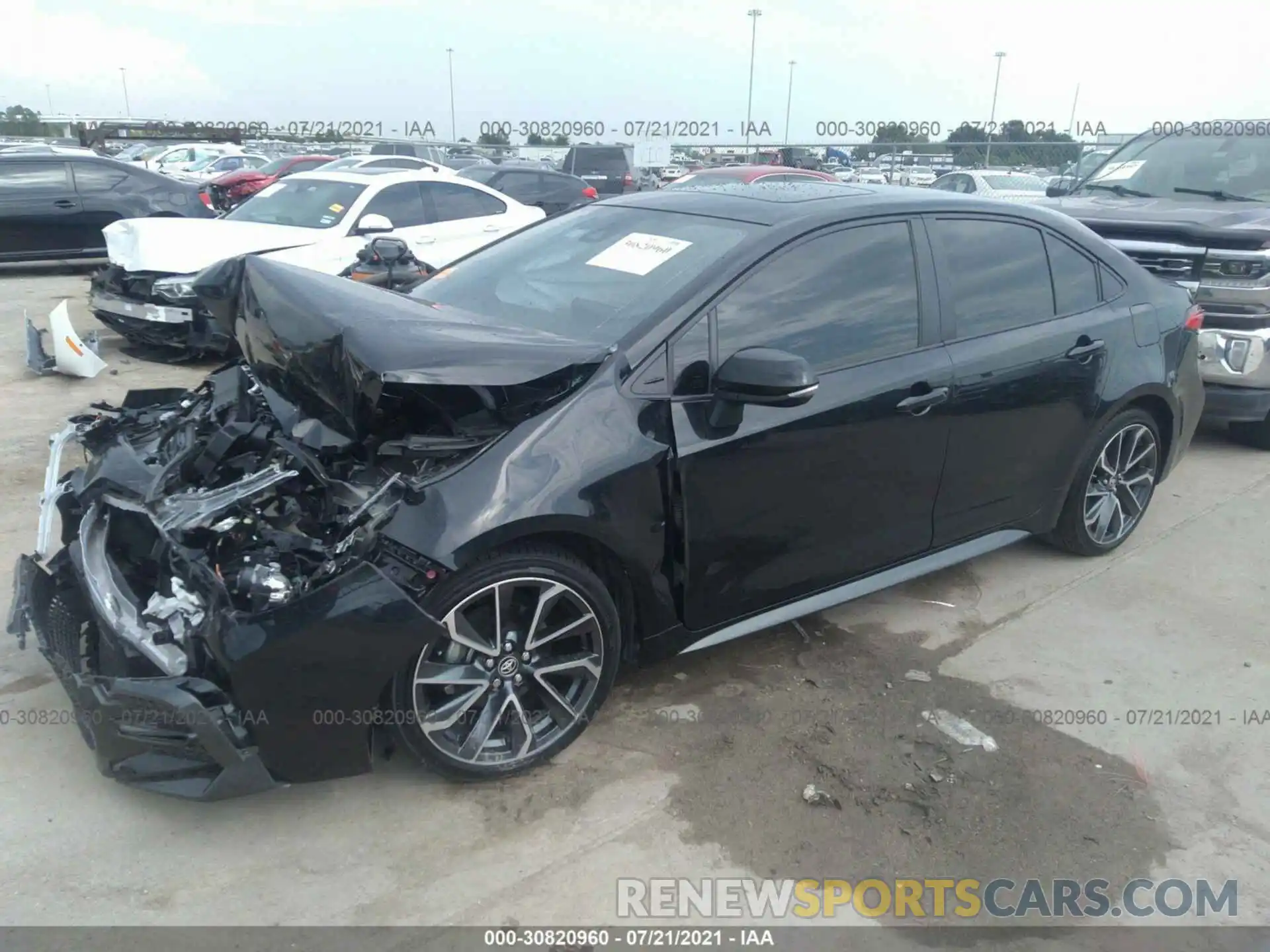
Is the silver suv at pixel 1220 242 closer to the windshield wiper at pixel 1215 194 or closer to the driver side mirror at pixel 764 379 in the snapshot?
the windshield wiper at pixel 1215 194

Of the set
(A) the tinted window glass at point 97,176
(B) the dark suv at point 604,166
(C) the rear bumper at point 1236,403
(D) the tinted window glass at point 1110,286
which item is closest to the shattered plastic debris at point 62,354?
(A) the tinted window glass at point 97,176

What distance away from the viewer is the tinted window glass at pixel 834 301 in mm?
3316

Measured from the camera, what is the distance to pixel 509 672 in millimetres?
2992

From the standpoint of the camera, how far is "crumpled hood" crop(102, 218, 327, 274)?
791cm

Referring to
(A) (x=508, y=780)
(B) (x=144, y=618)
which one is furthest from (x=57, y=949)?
(A) (x=508, y=780)

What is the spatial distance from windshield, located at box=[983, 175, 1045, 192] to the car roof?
43.5ft

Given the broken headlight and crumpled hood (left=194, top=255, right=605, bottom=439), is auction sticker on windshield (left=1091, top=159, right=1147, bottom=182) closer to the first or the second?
crumpled hood (left=194, top=255, right=605, bottom=439)

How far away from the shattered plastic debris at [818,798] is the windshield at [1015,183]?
50.4 ft

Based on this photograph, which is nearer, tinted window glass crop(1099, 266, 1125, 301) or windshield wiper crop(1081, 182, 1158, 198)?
tinted window glass crop(1099, 266, 1125, 301)

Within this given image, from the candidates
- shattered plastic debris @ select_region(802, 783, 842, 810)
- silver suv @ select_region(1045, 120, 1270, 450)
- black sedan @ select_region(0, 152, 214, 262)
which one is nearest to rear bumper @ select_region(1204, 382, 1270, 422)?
silver suv @ select_region(1045, 120, 1270, 450)

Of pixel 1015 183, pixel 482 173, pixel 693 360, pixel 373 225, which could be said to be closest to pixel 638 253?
pixel 693 360

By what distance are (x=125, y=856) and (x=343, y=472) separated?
1.24m

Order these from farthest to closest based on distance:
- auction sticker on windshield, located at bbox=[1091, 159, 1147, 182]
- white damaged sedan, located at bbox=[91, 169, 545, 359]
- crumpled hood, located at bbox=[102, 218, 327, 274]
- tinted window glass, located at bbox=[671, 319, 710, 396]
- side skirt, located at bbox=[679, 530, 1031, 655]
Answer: crumpled hood, located at bbox=[102, 218, 327, 274] < white damaged sedan, located at bbox=[91, 169, 545, 359] < auction sticker on windshield, located at bbox=[1091, 159, 1147, 182] < side skirt, located at bbox=[679, 530, 1031, 655] < tinted window glass, located at bbox=[671, 319, 710, 396]

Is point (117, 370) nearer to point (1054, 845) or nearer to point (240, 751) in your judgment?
point (240, 751)
